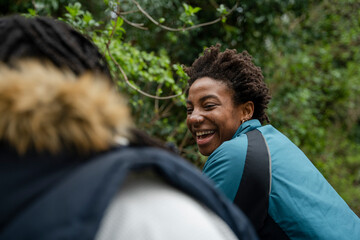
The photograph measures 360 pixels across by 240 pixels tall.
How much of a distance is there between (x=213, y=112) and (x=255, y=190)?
3.28 feet

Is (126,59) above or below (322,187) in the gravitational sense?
above

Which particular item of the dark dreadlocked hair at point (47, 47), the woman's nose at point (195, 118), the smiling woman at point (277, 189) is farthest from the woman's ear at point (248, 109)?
the dark dreadlocked hair at point (47, 47)

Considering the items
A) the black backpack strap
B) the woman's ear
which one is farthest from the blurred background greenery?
the black backpack strap

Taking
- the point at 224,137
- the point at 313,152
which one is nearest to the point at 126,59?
the point at 224,137

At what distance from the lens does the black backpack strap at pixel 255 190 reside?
1883mm

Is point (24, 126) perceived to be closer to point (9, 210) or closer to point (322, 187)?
point (9, 210)

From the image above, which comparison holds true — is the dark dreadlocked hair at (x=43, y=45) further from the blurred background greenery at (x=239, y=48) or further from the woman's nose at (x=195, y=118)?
the blurred background greenery at (x=239, y=48)

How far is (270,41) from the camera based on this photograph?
232 inches

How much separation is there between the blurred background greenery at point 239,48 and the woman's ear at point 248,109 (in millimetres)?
725

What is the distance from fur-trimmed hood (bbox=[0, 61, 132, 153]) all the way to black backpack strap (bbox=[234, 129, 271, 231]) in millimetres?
1130

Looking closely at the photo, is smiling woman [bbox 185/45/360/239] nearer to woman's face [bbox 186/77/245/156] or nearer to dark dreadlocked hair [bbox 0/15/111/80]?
woman's face [bbox 186/77/245/156]

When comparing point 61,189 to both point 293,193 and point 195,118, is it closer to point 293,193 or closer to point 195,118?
point 293,193

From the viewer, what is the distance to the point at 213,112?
2.80 meters

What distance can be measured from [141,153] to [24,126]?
28cm
